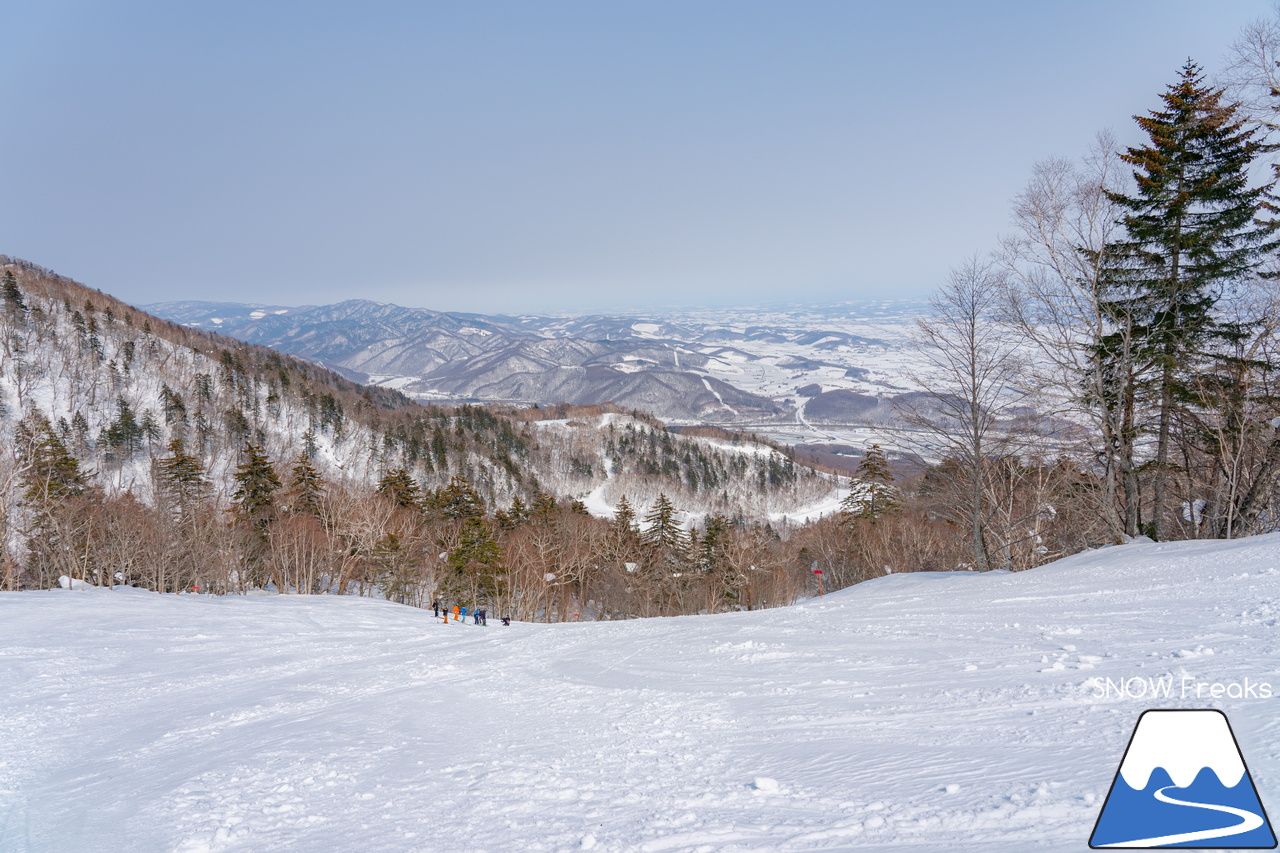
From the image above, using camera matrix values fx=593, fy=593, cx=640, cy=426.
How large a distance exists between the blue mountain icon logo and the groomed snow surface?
0.90 feet

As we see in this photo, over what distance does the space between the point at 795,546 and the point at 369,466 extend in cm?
8029

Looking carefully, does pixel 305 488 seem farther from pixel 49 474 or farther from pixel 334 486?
pixel 49 474

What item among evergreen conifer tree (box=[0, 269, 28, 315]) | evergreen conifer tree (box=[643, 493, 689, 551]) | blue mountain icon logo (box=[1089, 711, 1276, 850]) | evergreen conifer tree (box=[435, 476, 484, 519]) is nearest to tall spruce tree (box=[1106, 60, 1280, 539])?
blue mountain icon logo (box=[1089, 711, 1276, 850])

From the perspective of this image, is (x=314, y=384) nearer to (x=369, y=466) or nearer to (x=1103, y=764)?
(x=369, y=466)

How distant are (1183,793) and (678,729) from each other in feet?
13.9

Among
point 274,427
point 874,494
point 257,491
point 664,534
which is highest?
point 274,427

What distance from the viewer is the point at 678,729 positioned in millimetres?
6156

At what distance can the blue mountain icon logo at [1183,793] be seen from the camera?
8.77 feet

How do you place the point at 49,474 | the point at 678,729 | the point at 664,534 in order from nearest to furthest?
the point at 678,729 → the point at 49,474 → the point at 664,534

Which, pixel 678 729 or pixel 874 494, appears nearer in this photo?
pixel 678 729

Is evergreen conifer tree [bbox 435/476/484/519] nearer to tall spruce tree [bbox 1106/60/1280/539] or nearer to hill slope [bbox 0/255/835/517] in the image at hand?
hill slope [bbox 0/255/835/517]

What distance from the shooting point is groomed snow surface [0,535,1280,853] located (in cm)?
397

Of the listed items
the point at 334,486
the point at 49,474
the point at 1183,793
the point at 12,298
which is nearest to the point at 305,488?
the point at 334,486

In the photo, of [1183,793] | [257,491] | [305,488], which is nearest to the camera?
[1183,793]
